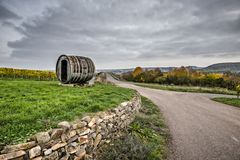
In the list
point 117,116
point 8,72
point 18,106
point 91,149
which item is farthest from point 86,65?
point 8,72

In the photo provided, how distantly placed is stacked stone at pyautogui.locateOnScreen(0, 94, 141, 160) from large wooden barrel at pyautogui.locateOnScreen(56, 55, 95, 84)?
677cm

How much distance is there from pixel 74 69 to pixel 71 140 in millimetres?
8751

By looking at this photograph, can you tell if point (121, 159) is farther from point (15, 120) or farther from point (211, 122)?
point (211, 122)

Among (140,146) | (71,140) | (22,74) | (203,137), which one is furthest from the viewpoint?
(22,74)

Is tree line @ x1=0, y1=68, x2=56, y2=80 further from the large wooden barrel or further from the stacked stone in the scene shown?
the stacked stone

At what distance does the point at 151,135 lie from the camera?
6.88m

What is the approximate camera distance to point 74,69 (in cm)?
1246

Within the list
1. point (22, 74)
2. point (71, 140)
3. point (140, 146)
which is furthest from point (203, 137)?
point (22, 74)

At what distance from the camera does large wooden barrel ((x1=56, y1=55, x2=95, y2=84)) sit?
12422 millimetres

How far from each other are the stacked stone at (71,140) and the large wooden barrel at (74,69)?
22.2ft


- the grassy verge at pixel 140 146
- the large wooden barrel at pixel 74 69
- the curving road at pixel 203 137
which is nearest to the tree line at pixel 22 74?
the large wooden barrel at pixel 74 69

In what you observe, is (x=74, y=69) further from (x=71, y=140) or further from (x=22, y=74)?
(x=22, y=74)

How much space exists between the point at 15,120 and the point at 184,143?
5.17 metres

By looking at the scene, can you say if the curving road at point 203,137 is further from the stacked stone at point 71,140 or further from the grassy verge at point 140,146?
the stacked stone at point 71,140
